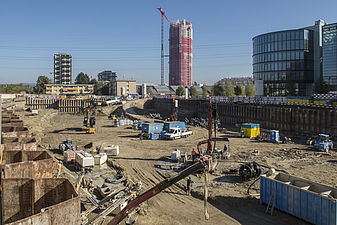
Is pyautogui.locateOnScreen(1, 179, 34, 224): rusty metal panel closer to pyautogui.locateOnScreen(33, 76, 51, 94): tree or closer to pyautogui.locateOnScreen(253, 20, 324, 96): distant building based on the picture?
pyautogui.locateOnScreen(253, 20, 324, 96): distant building

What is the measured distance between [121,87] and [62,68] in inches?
2331

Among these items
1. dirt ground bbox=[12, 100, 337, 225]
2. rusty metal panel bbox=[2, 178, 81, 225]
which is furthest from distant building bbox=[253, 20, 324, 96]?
rusty metal panel bbox=[2, 178, 81, 225]

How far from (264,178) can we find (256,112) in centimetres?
3262

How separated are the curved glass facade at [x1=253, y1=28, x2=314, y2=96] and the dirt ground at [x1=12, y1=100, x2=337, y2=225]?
150 ft

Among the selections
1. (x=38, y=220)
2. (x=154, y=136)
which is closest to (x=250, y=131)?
(x=154, y=136)

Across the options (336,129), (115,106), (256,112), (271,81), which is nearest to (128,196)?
(336,129)

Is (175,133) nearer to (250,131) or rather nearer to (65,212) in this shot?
(250,131)

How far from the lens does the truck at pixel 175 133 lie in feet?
120

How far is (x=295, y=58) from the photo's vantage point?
7538 cm

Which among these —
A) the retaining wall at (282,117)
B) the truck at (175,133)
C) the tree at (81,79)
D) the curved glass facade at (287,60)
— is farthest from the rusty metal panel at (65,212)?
the tree at (81,79)

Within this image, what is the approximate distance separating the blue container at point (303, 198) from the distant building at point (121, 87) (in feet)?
353

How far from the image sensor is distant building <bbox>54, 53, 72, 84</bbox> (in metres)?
163

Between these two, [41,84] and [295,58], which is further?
[41,84]

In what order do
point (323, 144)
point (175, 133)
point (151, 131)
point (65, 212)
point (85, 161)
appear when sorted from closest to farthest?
point (65, 212), point (85, 161), point (323, 144), point (175, 133), point (151, 131)
